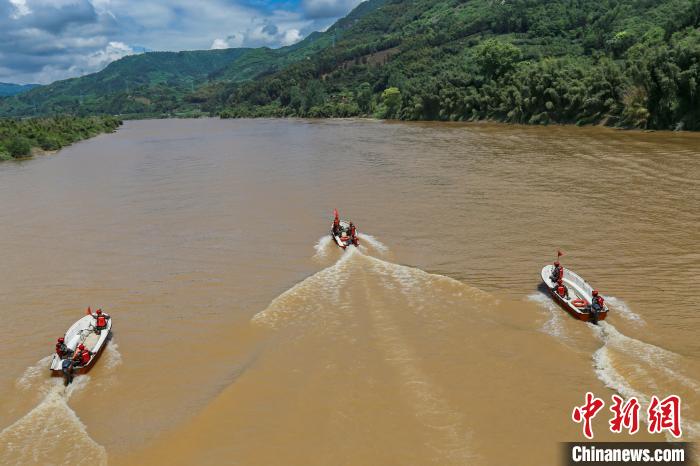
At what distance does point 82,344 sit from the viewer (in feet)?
57.7

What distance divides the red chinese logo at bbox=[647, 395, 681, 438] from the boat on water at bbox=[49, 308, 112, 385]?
56.4 ft

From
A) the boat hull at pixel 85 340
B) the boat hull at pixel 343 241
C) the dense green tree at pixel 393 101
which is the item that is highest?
the dense green tree at pixel 393 101

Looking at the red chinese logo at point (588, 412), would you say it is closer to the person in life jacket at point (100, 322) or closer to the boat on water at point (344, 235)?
the boat on water at point (344, 235)

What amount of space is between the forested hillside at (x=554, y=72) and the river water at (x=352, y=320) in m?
27.3

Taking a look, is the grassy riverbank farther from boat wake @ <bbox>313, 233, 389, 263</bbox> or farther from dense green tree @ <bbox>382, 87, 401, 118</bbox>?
dense green tree @ <bbox>382, 87, 401, 118</bbox>

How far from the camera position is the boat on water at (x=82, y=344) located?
16656 millimetres

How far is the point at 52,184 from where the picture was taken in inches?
2115

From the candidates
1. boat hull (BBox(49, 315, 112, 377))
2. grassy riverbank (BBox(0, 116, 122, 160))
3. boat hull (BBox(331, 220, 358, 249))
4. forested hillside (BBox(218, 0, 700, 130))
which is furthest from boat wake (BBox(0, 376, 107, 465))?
grassy riverbank (BBox(0, 116, 122, 160))

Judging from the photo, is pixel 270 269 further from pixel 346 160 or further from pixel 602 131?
pixel 602 131

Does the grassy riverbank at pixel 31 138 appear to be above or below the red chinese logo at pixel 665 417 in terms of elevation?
above

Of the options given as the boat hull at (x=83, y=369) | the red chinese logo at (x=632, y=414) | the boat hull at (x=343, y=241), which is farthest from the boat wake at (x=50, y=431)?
the boat hull at (x=343, y=241)

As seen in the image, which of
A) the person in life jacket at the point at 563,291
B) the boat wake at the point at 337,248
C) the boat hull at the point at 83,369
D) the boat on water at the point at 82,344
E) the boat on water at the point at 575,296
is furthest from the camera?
the boat wake at the point at 337,248

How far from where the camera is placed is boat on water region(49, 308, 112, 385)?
16656mm

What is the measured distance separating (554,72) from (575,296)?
252ft
